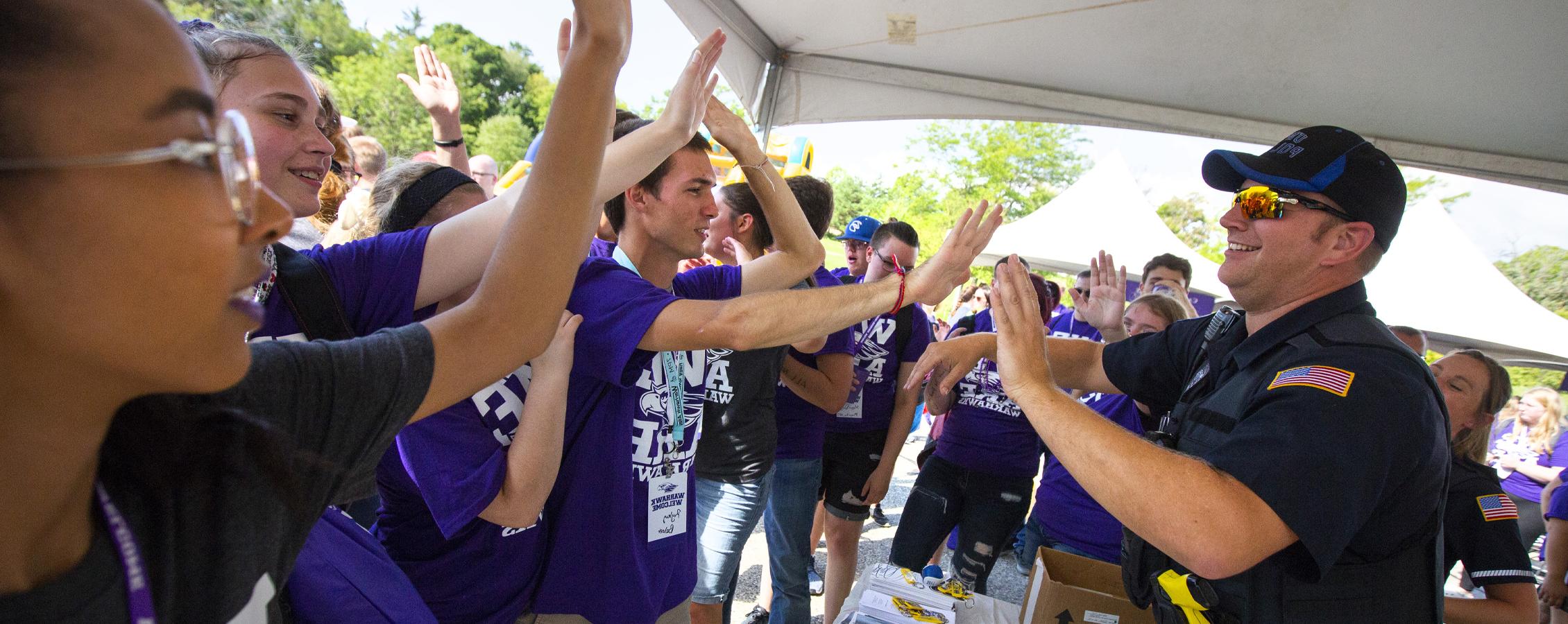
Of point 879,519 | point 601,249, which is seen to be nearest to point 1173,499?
point 601,249

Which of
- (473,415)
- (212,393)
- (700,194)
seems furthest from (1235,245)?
(212,393)

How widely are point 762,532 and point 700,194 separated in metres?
3.87

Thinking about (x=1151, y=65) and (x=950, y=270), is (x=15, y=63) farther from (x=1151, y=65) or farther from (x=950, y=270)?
(x=1151, y=65)

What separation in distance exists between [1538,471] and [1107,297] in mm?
6409

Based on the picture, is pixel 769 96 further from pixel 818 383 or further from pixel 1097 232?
pixel 1097 232

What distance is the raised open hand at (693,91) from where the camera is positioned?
1931 mm

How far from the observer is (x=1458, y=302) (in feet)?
31.2

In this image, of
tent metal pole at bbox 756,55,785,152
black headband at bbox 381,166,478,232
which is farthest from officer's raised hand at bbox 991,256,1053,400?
tent metal pole at bbox 756,55,785,152

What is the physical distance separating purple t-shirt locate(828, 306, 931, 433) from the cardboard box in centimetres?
162

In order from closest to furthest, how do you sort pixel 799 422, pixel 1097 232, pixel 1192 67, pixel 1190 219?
pixel 799 422, pixel 1192 67, pixel 1097 232, pixel 1190 219

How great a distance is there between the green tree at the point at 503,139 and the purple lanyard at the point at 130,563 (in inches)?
1462

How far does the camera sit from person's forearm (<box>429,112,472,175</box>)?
2984 mm

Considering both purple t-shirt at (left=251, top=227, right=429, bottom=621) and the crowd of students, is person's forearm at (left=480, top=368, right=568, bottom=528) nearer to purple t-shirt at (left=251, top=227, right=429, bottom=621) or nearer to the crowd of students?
the crowd of students

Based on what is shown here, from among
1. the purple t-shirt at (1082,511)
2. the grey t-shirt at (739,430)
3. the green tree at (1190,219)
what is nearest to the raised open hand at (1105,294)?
the purple t-shirt at (1082,511)
